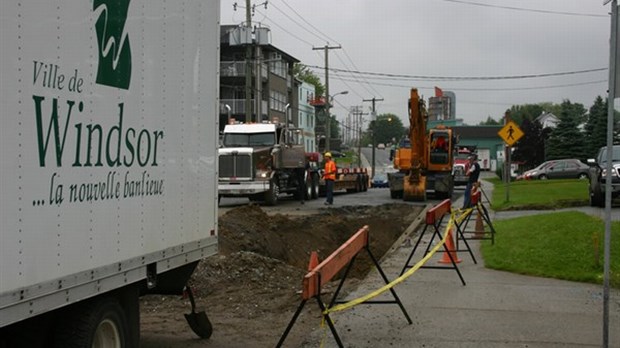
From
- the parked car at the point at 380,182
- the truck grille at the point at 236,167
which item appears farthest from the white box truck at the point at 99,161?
the parked car at the point at 380,182

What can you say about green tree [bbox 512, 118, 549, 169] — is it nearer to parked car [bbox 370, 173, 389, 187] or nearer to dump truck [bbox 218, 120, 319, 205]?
parked car [bbox 370, 173, 389, 187]

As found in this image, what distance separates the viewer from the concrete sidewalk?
784cm

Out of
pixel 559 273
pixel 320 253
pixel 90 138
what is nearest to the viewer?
pixel 90 138

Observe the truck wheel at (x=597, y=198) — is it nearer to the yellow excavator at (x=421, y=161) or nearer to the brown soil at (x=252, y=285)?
the brown soil at (x=252, y=285)

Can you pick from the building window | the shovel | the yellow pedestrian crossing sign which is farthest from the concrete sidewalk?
the building window

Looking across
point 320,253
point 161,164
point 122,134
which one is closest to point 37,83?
point 122,134

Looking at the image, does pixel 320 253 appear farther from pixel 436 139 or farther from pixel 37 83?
pixel 436 139

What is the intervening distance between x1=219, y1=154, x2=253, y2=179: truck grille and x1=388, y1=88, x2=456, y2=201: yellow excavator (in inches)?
314

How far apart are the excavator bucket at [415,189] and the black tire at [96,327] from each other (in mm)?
27059

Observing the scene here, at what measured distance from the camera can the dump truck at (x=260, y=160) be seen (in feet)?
91.8

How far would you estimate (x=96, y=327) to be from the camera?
17.2 ft

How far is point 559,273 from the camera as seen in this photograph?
11898 mm

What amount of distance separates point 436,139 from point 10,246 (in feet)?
106

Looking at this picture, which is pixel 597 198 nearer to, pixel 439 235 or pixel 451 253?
pixel 451 253
